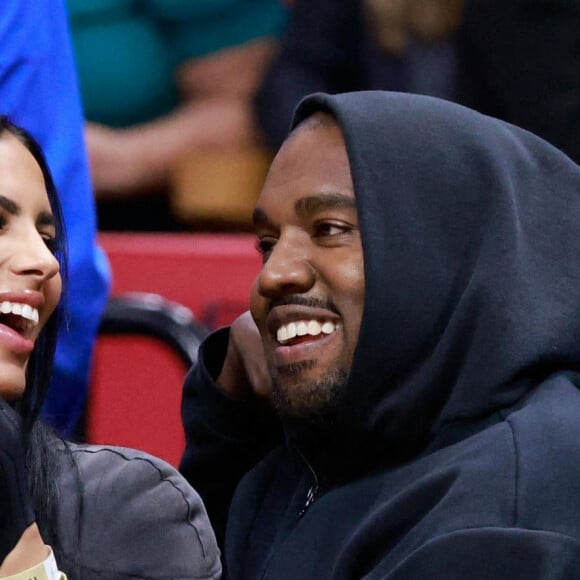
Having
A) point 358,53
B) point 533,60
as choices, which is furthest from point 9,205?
point 358,53

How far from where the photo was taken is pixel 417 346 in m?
2.29

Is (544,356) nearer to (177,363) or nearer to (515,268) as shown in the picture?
(515,268)

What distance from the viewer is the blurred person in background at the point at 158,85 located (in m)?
3.91

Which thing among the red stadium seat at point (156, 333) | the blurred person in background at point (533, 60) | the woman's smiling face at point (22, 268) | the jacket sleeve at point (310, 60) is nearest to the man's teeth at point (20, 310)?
the woman's smiling face at point (22, 268)

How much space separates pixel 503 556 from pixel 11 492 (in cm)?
59

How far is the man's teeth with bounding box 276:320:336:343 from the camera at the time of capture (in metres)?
2.42

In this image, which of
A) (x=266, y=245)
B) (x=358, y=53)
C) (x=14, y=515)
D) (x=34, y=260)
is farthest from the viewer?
(x=358, y=53)

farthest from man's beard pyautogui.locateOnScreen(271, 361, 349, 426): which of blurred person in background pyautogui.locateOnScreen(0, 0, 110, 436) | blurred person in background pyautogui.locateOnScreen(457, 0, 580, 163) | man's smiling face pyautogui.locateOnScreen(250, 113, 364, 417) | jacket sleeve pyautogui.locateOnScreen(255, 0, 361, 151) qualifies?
jacket sleeve pyautogui.locateOnScreen(255, 0, 361, 151)

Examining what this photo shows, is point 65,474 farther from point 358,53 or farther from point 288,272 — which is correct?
point 358,53

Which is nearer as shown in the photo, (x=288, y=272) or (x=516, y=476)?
(x=516, y=476)

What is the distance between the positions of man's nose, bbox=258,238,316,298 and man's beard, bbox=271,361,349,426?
→ 116mm

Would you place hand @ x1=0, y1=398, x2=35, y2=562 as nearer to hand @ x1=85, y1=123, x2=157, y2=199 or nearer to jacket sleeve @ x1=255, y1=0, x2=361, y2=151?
jacket sleeve @ x1=255, y1=0, x2=361, y2=151

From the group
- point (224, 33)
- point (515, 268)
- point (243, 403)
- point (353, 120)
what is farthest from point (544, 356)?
point (224, 33)

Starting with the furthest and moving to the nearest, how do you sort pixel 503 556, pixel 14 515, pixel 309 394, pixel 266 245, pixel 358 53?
1. pixel 358 53
2. pixel 266 245
3. pixel 309 394
4. pixel 503 556
5. pixel 14 515
